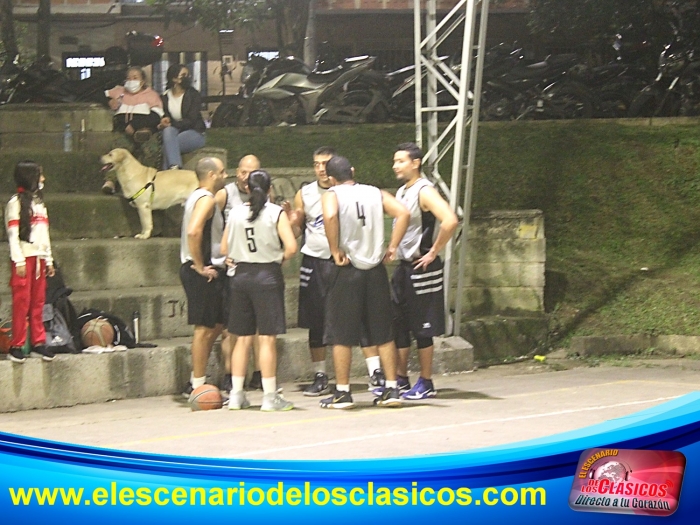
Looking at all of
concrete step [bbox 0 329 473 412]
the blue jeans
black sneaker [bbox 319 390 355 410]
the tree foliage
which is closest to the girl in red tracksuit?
concrete step [bbox 0 329 473 412]

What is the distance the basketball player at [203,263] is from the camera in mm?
6406

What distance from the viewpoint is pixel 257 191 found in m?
6.07

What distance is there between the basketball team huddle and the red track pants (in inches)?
35.8

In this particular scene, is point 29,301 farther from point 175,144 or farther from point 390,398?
point 175,144

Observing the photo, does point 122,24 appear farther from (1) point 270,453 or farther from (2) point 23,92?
(1) point 270,453

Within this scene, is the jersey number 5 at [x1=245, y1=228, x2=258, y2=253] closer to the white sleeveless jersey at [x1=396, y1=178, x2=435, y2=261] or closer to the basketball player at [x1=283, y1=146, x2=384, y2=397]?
the basketball player at [x1=283, y1=146, x2=384, y2=397]

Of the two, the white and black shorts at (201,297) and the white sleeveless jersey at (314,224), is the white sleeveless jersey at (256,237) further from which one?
the white sleeveless jersey at (314,224)

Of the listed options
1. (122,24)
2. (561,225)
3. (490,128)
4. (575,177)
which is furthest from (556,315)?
(122,24)

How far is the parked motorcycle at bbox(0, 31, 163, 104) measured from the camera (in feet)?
42.2

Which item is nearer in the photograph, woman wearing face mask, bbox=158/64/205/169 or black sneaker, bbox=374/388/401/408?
black sneaker, bbox=374/388/401/408

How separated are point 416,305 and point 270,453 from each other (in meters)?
1.90

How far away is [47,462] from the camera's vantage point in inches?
143

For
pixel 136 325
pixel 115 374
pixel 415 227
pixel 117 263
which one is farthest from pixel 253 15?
pixel 415 227

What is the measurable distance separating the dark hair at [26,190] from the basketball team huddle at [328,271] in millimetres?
947
